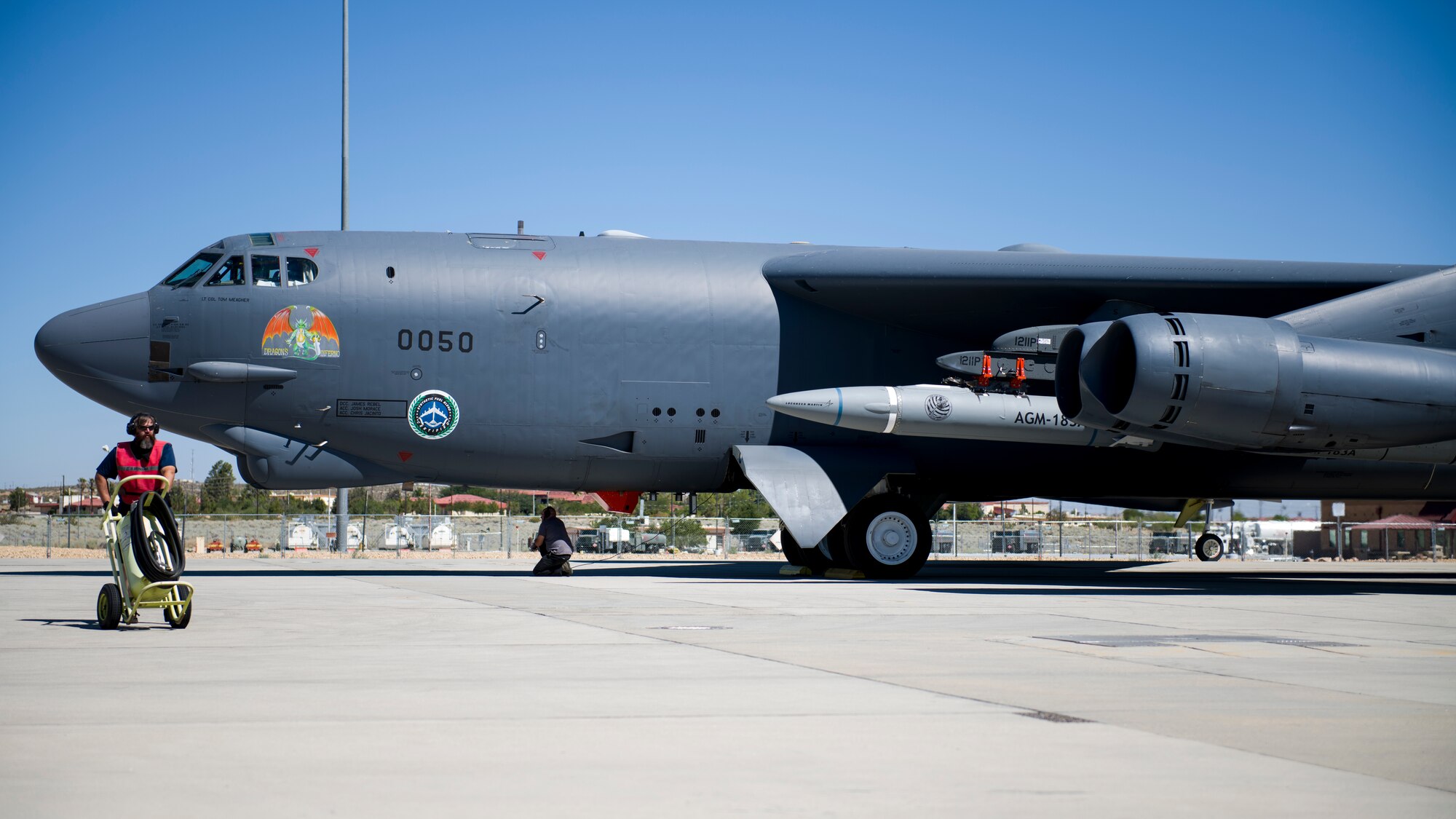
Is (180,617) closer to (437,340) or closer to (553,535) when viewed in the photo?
(437,340)

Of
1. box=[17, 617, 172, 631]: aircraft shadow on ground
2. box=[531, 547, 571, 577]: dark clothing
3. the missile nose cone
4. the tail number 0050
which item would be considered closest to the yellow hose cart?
box=[17, 617, 172, 631]: aircraft shadow on ground

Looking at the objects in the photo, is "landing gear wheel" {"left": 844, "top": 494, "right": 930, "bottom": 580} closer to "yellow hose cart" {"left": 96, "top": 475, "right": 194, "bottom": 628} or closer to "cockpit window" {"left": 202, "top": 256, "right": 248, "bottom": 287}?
"cockpit window" {"left": 202, "top": 256, "right": 248, "bottom": 287}

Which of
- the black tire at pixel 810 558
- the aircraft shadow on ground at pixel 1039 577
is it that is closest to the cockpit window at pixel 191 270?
the aircraft shadow on ground at pixel 1039 577

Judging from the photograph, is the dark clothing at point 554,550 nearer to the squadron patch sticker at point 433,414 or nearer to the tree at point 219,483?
the squadron patch sticker at point 433,414

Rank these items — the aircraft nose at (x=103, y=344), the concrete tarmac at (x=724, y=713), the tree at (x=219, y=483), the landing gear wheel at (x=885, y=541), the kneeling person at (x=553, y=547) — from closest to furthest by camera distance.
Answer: the concrete tarmac at (x=724, y=713) < the aircraft nose at (x=103, y=344) < the landing gear wheel at (x=885, y=541) < the kneeling person at (x=553, y=547) < the tree at (x=219, y=483)

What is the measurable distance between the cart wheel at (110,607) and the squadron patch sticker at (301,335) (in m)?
7.98

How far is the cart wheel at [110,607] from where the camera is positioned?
401 inches

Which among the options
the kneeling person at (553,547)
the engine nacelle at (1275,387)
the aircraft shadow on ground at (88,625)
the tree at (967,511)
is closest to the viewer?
the aircraft shadow on ground at (88,625)

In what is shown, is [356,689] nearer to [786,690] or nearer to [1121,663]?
[786,690]

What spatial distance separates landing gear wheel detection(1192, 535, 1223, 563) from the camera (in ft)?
115

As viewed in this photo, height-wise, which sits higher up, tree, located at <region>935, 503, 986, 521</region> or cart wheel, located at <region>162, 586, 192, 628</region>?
cart wheel, located at <region>162, 586, 192, 628</region>

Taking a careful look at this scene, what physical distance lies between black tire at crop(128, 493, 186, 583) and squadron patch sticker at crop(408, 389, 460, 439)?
806 cm

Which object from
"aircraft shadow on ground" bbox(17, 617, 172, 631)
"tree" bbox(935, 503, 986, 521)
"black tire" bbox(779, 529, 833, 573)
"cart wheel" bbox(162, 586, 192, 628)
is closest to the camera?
"cart wheel" bbox(162, 586, 192, 628)

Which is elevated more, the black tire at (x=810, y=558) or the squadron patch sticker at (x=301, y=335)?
the squadron patch sticker at (x=301, y=335)
